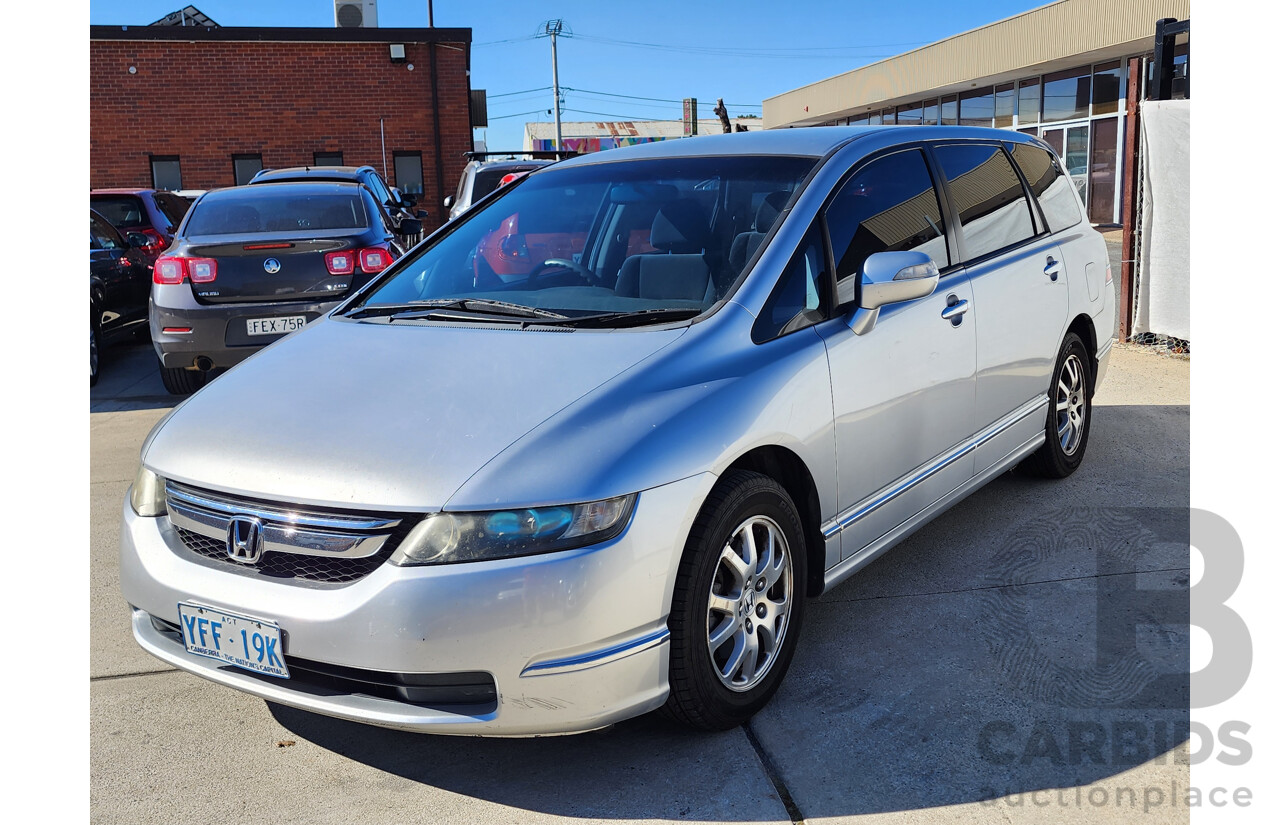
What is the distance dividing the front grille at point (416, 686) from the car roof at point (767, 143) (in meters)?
2.09

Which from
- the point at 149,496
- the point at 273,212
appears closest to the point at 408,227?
the point at 273,212

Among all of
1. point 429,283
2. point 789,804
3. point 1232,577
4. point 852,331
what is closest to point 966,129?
point 852,331

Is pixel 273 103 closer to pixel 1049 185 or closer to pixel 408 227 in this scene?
pixel 408 227

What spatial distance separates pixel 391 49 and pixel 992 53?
1462 cm

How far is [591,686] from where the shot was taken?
8.28ft

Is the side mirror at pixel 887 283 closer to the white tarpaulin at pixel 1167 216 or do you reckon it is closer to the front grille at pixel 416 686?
the front grille at pixel 416 686

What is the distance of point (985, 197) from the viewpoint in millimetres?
4453

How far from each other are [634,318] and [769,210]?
64 cm

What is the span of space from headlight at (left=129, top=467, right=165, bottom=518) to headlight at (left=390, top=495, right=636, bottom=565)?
2.92ft

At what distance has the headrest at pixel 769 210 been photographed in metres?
3.40

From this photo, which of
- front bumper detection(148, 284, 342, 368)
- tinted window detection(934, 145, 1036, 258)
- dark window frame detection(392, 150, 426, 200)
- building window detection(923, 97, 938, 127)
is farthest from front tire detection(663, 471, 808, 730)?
building window detection(923, 97, 938, 127)

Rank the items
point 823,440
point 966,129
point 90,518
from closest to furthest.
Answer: point 823,440 → point 966,129 → point 90,518

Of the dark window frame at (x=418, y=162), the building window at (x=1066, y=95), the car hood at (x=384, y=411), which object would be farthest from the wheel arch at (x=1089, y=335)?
the building window at (x=1066, y=95)

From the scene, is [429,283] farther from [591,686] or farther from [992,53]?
[992,53]
